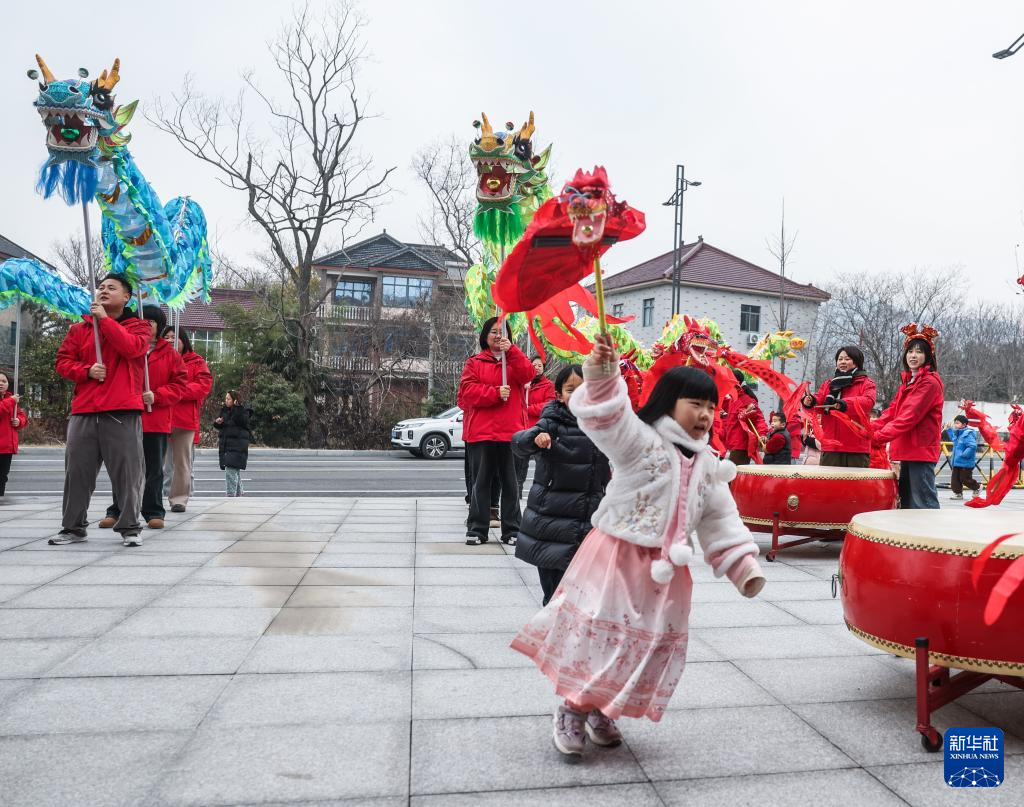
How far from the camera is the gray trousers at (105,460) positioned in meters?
5.68

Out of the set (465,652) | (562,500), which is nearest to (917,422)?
(562,500)

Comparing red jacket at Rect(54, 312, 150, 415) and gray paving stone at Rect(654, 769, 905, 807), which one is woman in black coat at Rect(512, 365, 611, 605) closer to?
gray paving stone at Rect(654, 769, 905, 807)

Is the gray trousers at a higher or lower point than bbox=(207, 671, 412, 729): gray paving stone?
higher

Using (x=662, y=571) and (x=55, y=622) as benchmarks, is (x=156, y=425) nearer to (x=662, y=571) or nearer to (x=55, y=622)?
(x=55, y=622)

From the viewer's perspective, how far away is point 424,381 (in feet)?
84.6

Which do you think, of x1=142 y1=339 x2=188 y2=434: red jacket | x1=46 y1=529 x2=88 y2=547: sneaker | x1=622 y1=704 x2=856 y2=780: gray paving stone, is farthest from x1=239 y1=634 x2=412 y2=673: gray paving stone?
x1=142 y1=339 x2=188 y2=434: red jacket

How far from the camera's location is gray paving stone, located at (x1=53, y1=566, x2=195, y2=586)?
4.67 meters

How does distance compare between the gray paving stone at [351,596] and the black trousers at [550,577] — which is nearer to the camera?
the black trousers at [550,577]

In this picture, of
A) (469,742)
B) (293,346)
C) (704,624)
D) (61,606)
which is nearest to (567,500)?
(704,624)

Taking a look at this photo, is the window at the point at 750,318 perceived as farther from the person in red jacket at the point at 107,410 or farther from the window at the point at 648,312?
the person in red jacket at the point at 107,410

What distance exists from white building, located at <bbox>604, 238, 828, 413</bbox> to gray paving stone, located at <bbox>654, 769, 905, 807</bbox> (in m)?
31.8

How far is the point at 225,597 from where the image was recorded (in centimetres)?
446

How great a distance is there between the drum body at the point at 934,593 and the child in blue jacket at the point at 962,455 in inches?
406

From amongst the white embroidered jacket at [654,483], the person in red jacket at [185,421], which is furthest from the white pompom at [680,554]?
the person in red jacket at [185,421]
